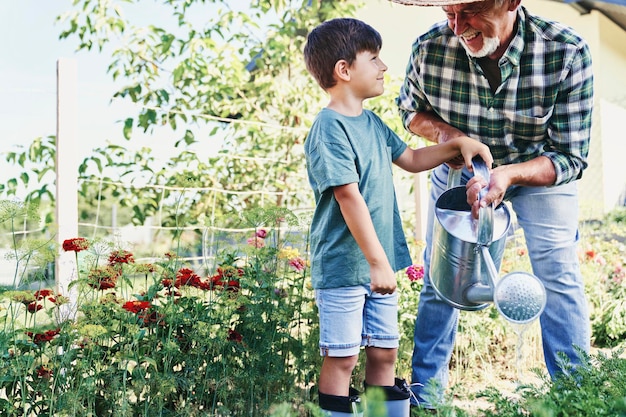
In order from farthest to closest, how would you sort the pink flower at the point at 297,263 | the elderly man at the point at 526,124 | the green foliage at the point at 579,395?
1. the pink flower at the point at 297,263
2. the elderly man at the point at 526,124
3. the green foliage at the point at 579,395

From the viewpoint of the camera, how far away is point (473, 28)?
2.24 metres

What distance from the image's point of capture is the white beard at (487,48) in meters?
2.27

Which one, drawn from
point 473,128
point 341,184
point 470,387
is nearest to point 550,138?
point 473,128

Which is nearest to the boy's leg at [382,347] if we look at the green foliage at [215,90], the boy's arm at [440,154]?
the boy's arm at [440,154]

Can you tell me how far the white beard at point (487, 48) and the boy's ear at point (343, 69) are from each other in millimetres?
437

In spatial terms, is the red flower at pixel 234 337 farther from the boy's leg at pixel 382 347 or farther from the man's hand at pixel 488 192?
the man's hand at pixel 488 192

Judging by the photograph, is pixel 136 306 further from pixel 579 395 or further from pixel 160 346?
pixel 579 395

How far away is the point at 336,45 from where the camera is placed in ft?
7.06

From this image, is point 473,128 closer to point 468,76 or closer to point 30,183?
point 468,76

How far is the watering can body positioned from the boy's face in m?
0.38

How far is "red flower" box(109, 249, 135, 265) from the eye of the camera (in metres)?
2.24

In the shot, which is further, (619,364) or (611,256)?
(611,256)

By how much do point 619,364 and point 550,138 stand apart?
0.87 metres

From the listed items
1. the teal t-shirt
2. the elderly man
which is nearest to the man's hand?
the elderly man
